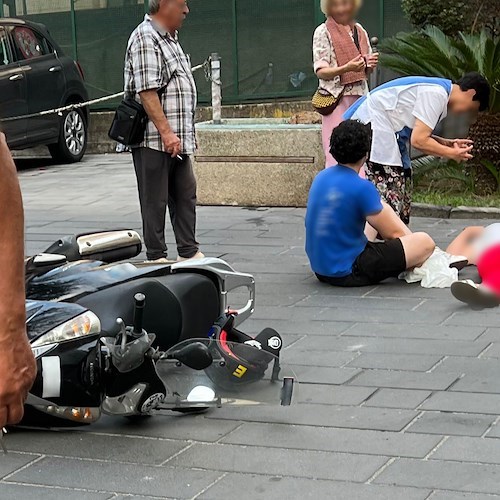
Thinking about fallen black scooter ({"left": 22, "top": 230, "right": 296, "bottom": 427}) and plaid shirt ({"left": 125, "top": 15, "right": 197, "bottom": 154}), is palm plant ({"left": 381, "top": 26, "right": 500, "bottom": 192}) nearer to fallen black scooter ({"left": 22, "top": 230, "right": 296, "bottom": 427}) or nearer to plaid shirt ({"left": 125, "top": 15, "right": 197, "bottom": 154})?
plaid shirt ({"left": 125, "top": 15, "right": 197, "bottom": 154})

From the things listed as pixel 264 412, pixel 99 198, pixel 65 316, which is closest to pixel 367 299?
pixel 264 412

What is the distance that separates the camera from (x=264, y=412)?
5.00 m

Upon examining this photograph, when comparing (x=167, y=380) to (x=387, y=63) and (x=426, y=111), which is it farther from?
(x=387, y=63)

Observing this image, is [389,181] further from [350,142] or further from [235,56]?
[235,56]

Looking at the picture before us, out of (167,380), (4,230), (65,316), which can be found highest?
(4,230)

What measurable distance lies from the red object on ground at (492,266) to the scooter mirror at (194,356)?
1.16 meters

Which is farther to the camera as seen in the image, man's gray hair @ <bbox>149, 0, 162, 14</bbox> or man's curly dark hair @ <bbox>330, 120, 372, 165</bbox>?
man's gray hair @ <bbox>149, 0, 162, 14</bbox>

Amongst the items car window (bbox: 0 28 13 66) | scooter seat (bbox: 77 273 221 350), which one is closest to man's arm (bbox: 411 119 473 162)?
scooter seat (bbox: 77 273 221 350)

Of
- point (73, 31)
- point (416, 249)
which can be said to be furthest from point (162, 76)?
point (73, 31)

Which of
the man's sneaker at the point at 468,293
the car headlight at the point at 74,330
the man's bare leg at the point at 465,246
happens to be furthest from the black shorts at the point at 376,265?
the car headlight at the point at 74,330

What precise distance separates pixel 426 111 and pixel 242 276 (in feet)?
10.1

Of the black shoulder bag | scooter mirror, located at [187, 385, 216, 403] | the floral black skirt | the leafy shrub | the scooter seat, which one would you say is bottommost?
scooter mirror, located at [187, 385, 216, 403]

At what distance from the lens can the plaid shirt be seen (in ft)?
24.6

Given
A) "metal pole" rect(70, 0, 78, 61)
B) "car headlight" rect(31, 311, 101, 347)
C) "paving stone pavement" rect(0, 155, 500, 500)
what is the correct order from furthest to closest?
"metal pole" rect(70, 0, 78, 61) → "car headlight" rect(31, 311, 101, 347) → "paving stone pavement" rect(0, 155, 500, 500)
